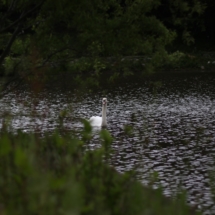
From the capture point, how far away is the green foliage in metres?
4.66

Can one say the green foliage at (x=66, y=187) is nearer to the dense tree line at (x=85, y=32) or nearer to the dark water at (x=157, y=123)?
the dark water at (x=157, y=123)

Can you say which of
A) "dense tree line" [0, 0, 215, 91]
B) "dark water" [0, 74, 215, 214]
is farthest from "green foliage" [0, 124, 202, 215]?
"dense tree line" [0, 0, 215, 91]

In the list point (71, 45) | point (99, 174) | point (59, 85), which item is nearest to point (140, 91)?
point (59, 85)

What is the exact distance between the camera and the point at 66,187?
471 centimetres

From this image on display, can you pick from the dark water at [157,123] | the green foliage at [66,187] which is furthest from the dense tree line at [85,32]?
the green foliage at [66,187]

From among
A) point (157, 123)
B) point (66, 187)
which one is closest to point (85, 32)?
point (66, 187)

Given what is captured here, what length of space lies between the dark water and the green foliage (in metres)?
1.21

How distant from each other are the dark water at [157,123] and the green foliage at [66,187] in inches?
47.6

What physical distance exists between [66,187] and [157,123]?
16522mm

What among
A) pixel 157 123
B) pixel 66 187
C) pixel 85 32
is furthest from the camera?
pixel 157 123

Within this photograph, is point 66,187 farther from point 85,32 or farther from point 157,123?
point 157,123

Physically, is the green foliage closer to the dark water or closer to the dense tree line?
the dark water

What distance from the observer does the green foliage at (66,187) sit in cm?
466

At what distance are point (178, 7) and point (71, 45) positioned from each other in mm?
1920
